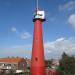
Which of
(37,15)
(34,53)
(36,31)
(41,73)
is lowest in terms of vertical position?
(41,73)

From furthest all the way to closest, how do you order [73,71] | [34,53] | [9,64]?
[9,64] → [73,71] → [34,53]

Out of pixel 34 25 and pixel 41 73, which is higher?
pixel 34 25

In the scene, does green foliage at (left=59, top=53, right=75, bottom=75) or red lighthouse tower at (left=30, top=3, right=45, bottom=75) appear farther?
green foliage at (left=59, top=53, right=75, bottom=75)

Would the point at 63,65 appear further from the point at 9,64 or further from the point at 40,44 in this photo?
the point at 9,64

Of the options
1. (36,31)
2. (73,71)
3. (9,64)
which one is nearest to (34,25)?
(36,31)

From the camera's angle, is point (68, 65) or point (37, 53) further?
point (68, 65)

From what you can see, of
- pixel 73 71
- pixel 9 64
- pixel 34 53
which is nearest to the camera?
pixel 34 53

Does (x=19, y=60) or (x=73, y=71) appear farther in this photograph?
(x=19, y=60)

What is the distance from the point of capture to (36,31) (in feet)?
135

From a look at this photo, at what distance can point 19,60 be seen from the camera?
11831cm

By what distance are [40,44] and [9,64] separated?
75006mm

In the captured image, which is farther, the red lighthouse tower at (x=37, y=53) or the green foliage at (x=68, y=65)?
the green foliage at (x=68, y=65)

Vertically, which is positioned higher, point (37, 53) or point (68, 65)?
point (37, 53)

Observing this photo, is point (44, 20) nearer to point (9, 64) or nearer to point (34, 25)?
point (34, 25)
